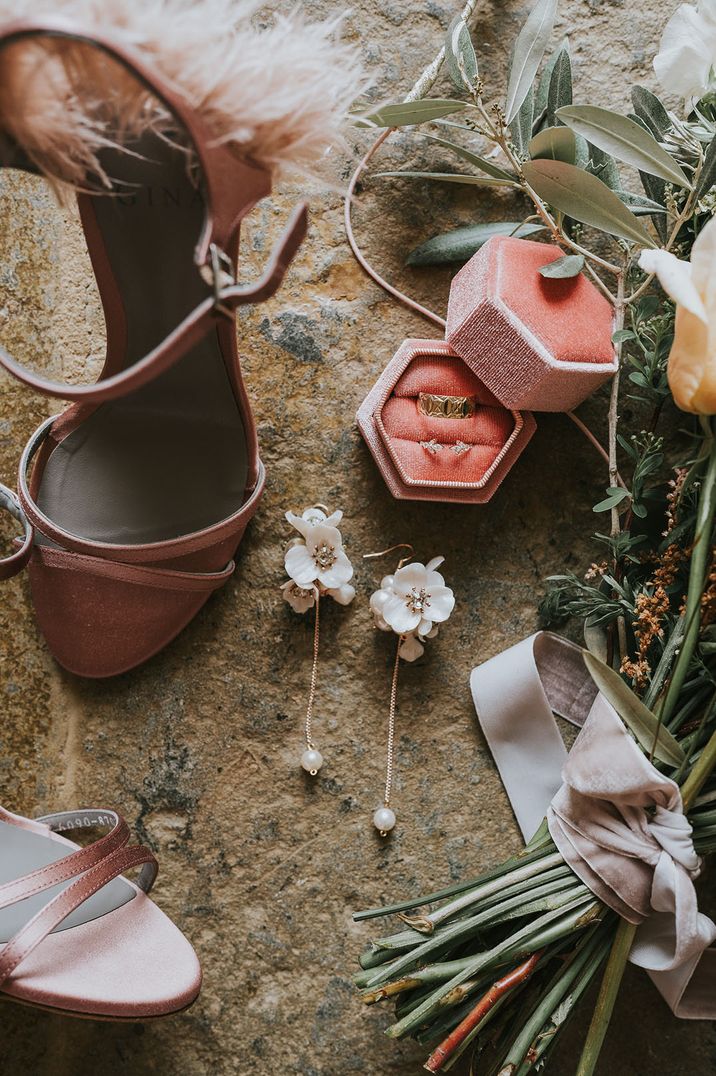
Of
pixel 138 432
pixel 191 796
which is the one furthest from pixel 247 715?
pixel 138 432

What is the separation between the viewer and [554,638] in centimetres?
98

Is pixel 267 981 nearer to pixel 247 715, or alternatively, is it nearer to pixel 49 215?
pixel 247 715

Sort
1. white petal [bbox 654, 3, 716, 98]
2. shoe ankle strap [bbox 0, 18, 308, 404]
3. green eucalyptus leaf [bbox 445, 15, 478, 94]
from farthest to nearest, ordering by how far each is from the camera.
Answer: green eucalyptus leaf [bbox 445, 15, 478, 94], white petal [bbox 654, 3, 716, 98], shoe ankle strap [bbox 0, 18, 308, 404]

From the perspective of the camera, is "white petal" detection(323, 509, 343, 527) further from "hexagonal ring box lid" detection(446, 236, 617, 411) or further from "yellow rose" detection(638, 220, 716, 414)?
"yellow rose" detection(638, 220, 716, 414)

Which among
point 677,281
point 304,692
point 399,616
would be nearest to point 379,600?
point 399,616

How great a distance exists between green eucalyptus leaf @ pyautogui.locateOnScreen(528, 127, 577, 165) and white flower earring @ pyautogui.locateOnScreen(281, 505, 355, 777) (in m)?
0.46

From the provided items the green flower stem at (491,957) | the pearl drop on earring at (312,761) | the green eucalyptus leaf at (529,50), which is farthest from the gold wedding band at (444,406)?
the green flower stem at (491,957)

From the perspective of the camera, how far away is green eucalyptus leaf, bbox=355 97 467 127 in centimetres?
89

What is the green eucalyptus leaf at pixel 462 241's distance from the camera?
97 cm

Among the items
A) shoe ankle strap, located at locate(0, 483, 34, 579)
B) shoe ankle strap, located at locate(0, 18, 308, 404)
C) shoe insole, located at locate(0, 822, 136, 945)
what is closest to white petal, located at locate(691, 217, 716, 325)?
shoe ankle strap, located at locate(0, 18, 308, 404)

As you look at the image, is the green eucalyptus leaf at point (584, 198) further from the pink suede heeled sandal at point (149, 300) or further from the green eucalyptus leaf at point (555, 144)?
the pink suede heeled sandal at point (149, 300)

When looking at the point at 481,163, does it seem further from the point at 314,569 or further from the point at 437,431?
the point at 314,569

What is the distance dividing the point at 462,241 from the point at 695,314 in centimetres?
40

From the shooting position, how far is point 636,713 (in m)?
0.82
